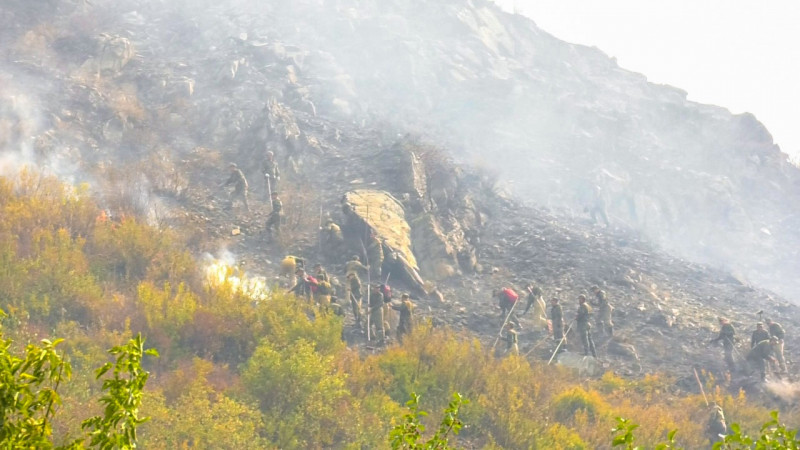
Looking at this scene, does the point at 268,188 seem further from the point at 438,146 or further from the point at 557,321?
the point at 438,146

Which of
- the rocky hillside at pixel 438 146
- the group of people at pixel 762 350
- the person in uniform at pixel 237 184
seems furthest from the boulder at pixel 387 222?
the group of people at pixel 762 350

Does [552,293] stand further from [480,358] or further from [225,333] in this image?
[225,333]

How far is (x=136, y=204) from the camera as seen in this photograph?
1451 centimetres

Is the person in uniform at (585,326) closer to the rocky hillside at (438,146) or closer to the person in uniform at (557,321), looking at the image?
the person in uniform at (557,321)

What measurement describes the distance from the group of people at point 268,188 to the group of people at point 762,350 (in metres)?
11.1

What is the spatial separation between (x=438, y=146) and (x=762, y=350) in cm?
1626

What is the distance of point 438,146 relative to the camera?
87.5ft

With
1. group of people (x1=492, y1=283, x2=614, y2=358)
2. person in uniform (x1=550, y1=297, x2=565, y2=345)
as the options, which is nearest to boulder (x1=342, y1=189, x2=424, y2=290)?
group of people (x1=492, y1=283, x2=614, y2=358)

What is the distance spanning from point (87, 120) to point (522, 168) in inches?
751

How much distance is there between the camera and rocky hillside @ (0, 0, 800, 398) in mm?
16484

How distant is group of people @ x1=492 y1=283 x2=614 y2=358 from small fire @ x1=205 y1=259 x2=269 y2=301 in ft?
17.5

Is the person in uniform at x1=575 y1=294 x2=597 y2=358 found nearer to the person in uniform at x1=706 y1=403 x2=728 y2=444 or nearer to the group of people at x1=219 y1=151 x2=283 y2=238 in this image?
the person in uniform at x1=706 y1=403 x2=728 y2=444

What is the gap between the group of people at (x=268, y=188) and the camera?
51.7ft

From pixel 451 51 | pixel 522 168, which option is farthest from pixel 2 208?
pixel 451 51
